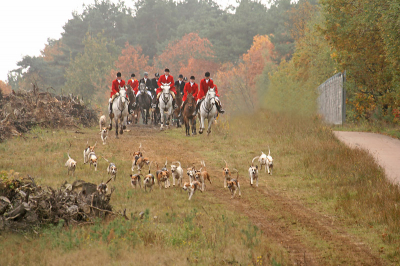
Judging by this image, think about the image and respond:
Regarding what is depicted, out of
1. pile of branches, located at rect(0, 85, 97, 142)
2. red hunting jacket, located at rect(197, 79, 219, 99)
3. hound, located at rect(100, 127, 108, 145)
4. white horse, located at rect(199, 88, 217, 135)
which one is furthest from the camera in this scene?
red hunting jacket, located at rect(197, 79, 219, 99)

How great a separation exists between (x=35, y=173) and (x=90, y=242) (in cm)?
576

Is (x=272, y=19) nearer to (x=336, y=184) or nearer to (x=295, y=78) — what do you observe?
(x=295, y=78)

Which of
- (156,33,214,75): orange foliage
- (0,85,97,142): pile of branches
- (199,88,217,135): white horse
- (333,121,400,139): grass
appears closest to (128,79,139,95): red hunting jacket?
(0,85,97,142): pile of branches

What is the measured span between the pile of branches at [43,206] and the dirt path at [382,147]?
6.66 meters

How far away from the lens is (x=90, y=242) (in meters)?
6.44

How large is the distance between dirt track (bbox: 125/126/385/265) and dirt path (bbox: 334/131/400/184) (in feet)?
9.06

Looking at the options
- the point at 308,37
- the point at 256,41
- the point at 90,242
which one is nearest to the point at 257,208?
the point at 90,242

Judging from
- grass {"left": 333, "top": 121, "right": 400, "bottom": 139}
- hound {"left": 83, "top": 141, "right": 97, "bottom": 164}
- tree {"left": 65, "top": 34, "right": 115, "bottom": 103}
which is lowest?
hound {"left": 83, "top": 141, "right": 97, "bottom": 164}

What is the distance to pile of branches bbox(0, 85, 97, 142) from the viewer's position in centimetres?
1972

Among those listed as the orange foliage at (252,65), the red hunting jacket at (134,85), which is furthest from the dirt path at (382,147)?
the orange foliage at (252,65)

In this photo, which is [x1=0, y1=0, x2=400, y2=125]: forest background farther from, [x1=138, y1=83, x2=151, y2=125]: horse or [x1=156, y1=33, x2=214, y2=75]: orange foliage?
[x1=138, y1=83, x2=151, y2=125]: horse

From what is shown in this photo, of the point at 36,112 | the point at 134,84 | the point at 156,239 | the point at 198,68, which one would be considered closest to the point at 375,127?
the point at 134,84

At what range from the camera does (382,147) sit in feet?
48.4

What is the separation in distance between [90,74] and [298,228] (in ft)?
174
